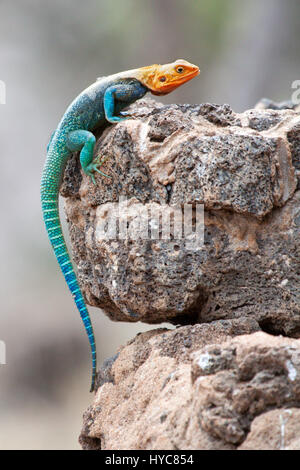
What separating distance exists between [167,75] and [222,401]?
167 centimetres

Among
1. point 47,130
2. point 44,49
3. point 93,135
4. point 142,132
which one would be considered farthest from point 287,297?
point 44,49

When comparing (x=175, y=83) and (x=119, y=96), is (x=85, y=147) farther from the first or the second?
(x=175, y=83)

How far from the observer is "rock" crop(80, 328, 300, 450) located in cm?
153

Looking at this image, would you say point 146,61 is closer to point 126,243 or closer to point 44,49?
point 44,49

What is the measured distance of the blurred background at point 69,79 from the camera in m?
5.33

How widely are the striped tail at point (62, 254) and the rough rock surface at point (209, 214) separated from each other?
0.77 feet

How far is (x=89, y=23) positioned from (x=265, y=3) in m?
1.90

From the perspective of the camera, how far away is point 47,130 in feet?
18.6

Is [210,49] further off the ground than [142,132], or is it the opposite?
[210,49]
